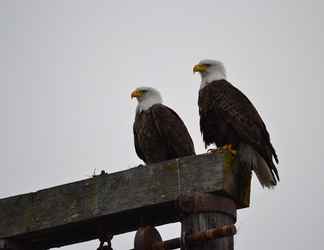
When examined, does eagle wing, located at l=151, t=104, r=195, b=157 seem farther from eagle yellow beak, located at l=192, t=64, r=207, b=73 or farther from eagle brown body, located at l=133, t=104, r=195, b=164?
eagle yellow beak, located at l=192, t=64, r=207, b=73

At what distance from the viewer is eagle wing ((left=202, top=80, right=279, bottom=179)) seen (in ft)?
20.5

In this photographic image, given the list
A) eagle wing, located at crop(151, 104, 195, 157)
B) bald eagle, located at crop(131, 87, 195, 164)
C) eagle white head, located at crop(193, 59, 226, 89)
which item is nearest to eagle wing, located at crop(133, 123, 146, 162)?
bald eagle, located at crop(131, 87, 195, 164)

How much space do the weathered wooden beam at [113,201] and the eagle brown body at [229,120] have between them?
2.40m

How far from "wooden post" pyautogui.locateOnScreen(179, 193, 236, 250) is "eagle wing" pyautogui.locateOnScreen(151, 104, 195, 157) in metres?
3.85

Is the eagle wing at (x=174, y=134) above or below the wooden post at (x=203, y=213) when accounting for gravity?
above

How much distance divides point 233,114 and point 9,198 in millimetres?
3148

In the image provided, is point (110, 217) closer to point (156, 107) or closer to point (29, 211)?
point (29, 211)

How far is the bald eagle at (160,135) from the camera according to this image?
771 cm

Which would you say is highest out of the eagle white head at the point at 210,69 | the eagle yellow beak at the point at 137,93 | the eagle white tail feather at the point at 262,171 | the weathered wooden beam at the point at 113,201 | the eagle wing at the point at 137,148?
the eagle yellow beak at the point at 137,93

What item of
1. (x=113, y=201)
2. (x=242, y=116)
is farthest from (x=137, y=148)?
(x=113, y=201)

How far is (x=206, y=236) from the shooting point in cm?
342

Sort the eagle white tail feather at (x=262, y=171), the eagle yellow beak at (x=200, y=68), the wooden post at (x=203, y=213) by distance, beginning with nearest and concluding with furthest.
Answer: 1. the wooden post at (x=203, y=213)
2. the eagle white tail feather at (x=262, y=171)
3. the eagle yellow beak at (x=200, y=68)

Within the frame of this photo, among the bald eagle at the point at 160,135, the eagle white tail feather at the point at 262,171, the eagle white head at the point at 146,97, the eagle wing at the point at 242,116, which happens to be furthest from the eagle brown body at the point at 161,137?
the eagle white tail feather at the point at 262,171

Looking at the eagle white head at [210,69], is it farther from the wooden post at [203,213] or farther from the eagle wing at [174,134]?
the wooden post at [203,213]
